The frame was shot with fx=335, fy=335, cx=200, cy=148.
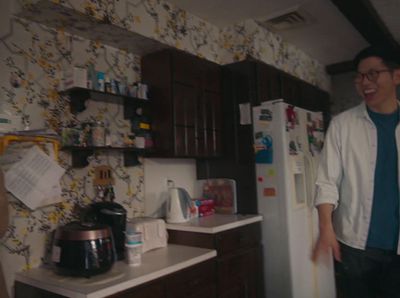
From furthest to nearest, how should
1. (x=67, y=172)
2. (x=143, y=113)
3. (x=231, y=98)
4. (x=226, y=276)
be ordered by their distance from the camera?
1. (x=231, y=98)
2. (x=143, y=113)
3. (x=226, y=276)
4. (x=67, y=172)

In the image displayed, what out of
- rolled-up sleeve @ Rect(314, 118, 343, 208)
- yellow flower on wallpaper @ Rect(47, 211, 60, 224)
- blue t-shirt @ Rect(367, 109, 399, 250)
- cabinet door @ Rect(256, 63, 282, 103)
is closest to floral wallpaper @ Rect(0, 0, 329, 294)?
yellow flower on wallpaper @ Rect(47, 211, 60, 224)

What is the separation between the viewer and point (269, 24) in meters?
3.07

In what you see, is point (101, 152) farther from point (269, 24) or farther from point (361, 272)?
point (269, 24)

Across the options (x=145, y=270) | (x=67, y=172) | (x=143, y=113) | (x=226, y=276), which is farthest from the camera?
(x=143, y=113)

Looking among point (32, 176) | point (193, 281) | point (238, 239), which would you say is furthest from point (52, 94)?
point (238, 239)

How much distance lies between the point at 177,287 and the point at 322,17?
2.57 metres

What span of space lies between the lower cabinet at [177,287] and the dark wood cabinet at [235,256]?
0.39 feet

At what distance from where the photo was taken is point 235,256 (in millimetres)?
2217

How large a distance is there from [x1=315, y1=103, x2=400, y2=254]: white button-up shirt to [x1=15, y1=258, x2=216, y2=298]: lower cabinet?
81 centimetres

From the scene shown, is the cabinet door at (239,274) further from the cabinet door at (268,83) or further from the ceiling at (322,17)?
the ceiling at (322,17)

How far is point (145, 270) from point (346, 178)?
39.4 inches

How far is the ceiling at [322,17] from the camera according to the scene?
103 inches

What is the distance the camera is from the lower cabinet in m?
1.51

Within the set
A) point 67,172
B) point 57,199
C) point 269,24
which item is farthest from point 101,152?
point 269,24
